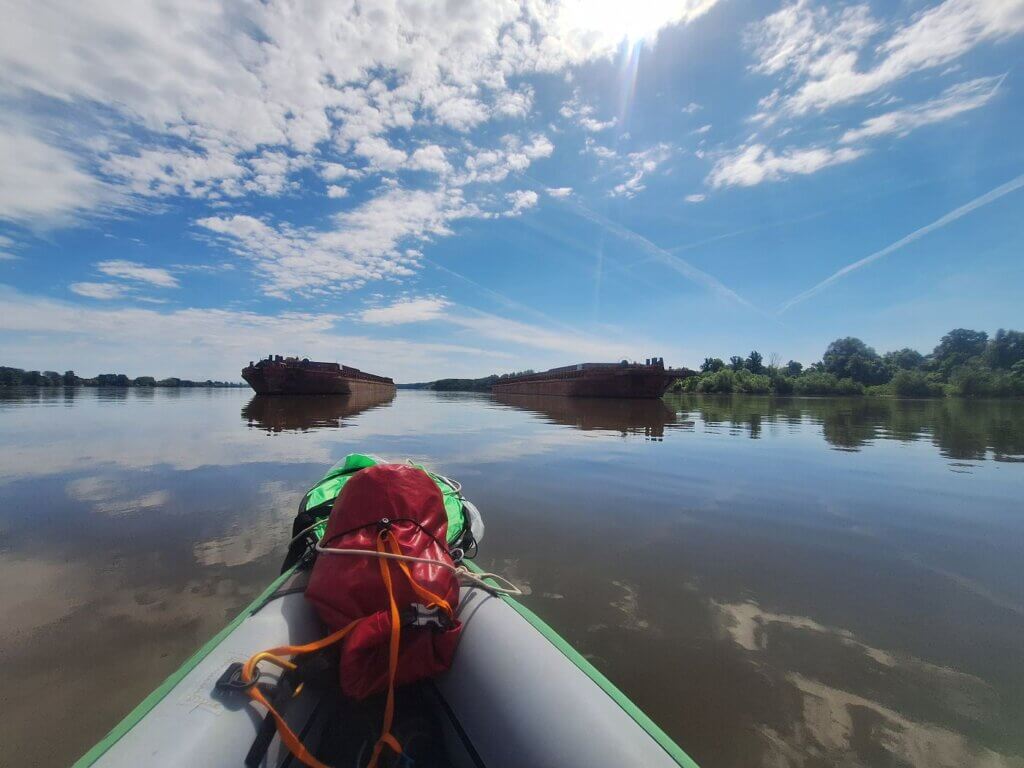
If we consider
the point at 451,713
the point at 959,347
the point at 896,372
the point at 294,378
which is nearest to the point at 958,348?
the point at 959,347

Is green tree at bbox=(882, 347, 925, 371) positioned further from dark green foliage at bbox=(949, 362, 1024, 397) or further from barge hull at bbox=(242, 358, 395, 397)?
barge hull at bbox=(242, 358, 395, 397)

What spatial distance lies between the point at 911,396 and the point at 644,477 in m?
80.2

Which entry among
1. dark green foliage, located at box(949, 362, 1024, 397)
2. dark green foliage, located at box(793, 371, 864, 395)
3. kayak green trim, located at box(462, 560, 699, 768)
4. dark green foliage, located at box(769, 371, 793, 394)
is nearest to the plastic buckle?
kayak green trim, located at box(462, 560, 699, 768)

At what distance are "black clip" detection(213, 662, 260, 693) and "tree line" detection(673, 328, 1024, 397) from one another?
7428 centimetres

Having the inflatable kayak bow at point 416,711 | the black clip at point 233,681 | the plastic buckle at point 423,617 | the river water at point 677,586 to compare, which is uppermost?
the plastic buckle at point 423,617

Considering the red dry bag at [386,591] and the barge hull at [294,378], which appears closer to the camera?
the red dry bag at [386,591]

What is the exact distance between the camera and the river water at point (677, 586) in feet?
7.21

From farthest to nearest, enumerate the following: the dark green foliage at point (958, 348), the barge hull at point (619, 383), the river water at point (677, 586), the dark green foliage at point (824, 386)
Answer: the dark green foliage at point (958, 348) → the dark green foliage at point (824, 386) → the barge hull at point (619, 383) → the river water at point (677, 586)

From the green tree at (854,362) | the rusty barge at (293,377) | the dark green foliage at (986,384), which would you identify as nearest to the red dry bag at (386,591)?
the rusty barge at (293,377)

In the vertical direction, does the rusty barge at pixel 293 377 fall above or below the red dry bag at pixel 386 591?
above

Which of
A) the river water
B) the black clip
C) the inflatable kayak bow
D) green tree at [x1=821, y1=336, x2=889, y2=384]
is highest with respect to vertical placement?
green tree at [x1=821, y1=336, x2=889, y2=384]

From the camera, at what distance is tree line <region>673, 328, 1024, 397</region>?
199 ft

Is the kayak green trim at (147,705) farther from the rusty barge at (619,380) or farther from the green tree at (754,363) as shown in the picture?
the green tree at (754,363)

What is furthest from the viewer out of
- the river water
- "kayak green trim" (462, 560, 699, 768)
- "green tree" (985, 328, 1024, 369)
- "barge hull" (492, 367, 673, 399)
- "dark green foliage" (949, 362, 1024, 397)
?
"green tree" (985, 328, 1024, 369)
